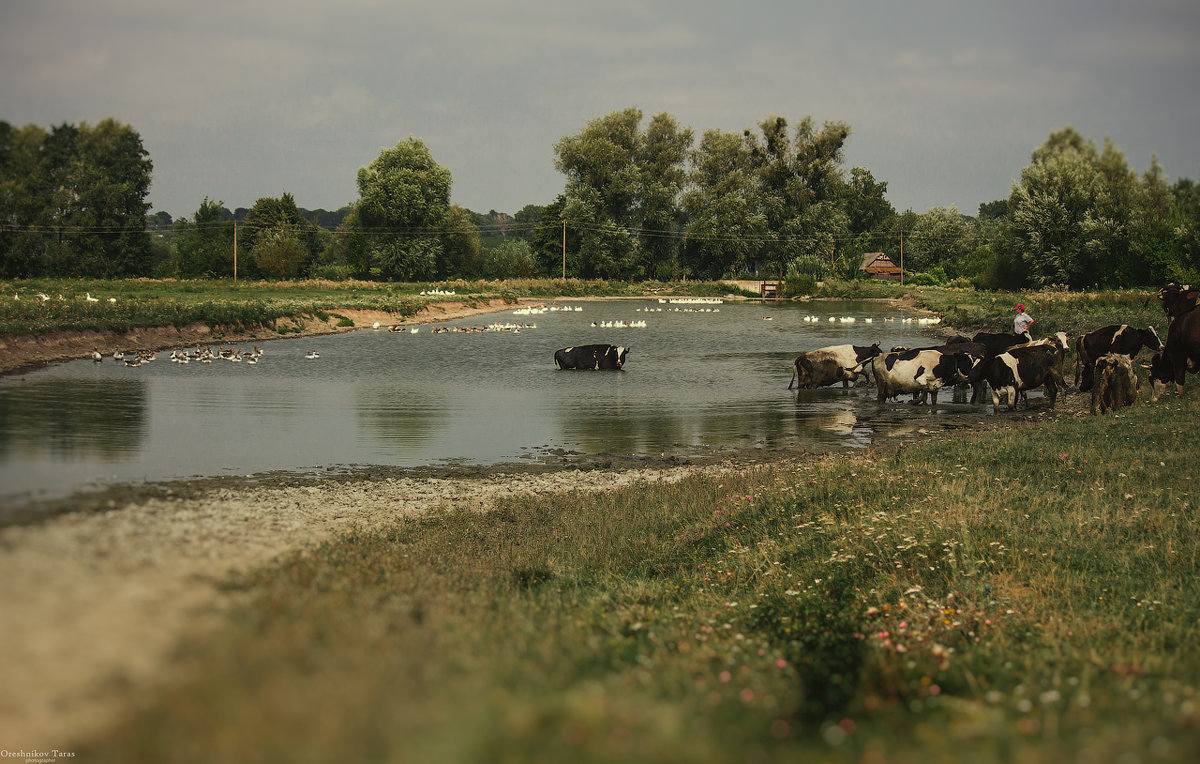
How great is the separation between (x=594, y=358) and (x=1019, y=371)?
16927 millimetres

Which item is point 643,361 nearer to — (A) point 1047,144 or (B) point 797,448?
(B) point 797,448

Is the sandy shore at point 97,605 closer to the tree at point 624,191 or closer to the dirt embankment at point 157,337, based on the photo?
the dirt embankment at point 157,337

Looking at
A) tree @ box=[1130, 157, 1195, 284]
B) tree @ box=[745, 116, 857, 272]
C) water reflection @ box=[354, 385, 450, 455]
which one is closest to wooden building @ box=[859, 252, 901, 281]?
tree @ box=[745, 116, 857, 272]

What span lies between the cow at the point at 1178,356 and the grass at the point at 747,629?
6.42 meters

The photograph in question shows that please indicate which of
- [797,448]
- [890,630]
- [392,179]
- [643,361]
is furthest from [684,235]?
[890,630]

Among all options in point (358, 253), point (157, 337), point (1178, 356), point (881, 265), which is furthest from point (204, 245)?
point (881, 265)

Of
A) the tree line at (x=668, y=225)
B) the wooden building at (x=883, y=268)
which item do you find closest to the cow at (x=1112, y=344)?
the tree line at (x=668, y=225)

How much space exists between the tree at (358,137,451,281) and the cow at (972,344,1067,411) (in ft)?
305

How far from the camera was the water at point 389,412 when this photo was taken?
52.3 ft

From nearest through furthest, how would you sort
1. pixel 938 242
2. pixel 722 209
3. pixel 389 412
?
pixel 389 412
pixel 722 209
pixel 938 242

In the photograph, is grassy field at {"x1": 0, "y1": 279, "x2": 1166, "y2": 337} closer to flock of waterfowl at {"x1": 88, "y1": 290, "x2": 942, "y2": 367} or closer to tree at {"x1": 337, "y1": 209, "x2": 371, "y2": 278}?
flock of waterfowl at {"x1": 88, "y1": 290, "x2": 942, "y2": 367}

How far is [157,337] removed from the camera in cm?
4066

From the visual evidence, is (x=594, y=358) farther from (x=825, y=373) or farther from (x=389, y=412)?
(x=389, y=412)

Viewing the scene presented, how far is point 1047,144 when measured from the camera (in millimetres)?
83312
